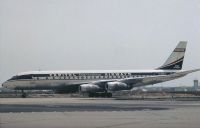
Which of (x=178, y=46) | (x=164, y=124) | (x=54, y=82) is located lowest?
(x=164, y=124)

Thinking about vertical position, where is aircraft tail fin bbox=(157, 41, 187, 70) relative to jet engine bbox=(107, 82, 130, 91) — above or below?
above

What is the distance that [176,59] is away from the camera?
71.6 meters

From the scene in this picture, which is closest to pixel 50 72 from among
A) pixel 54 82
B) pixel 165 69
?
pixel 54 82

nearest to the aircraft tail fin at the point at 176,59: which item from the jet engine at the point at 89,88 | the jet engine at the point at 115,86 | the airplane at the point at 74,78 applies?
the airplane at the point at 74,78

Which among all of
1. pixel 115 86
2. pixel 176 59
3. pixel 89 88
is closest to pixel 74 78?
pixel 89 88

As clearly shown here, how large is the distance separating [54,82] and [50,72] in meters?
1.55

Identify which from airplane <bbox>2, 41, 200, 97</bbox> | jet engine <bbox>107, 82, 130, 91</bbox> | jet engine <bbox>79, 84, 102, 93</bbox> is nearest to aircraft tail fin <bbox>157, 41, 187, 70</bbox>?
airplane <bbox>2, 41, 200, 97</bbox>

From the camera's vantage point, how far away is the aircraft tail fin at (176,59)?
70438 millimetres

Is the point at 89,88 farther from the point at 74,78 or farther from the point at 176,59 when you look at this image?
the point at 176,59

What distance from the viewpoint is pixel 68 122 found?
19.5 m

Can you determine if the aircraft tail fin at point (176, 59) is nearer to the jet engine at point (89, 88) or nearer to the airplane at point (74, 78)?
the airplane at point (74, 78)

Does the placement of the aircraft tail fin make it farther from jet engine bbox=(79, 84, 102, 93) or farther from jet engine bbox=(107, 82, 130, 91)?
jet engine bbox=(79, 84, 102, 93)

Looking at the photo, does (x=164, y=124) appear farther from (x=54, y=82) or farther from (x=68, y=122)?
(x=54, y=82)

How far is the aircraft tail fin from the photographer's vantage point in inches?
2773
